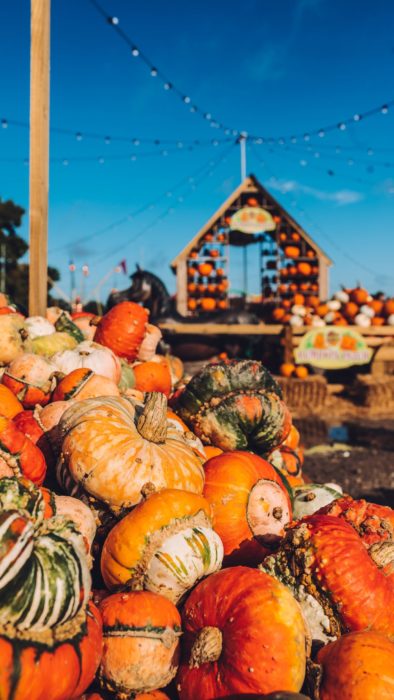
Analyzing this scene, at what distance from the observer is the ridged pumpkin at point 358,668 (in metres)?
1.59

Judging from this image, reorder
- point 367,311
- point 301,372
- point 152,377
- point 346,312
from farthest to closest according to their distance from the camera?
1. point 346,312
2. point 367,311
3. point 301,372
4. point 152,377

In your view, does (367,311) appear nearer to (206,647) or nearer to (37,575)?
(206,647)

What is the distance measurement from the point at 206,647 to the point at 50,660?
45 centimetres

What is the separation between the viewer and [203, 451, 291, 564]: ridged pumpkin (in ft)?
7.82

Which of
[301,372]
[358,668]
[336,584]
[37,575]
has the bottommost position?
[301,372]

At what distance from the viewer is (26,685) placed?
141 cm

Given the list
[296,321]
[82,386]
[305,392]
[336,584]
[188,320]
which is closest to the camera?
[336,584]

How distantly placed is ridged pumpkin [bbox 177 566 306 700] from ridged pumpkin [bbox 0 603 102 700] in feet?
1.00

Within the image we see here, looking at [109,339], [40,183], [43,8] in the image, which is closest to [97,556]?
[109,339]

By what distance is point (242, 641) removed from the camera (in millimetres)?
1682

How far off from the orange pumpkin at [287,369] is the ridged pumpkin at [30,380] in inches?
348

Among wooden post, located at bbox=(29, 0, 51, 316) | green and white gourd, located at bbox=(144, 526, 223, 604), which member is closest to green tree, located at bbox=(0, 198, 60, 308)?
wooden post, located at bbox=(29, 0, 51, 316)

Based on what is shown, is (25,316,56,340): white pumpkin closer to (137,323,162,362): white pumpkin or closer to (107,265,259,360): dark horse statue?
(137,323,162,362): white pumpkin

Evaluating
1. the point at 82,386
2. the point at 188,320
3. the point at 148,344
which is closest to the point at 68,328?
the point at 148,344
